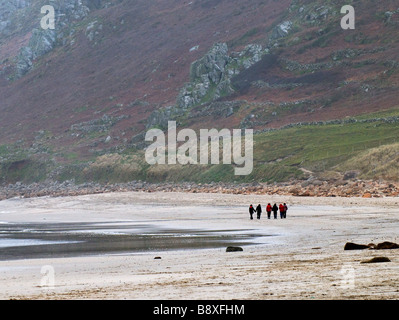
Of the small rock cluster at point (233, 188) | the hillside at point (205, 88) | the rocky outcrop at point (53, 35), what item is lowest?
the small rock cluster at point (233, 188)

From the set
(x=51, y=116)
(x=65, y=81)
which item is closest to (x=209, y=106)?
(x=51, y=116)

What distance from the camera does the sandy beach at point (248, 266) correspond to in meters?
11.5

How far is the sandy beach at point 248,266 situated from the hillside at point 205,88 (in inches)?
892

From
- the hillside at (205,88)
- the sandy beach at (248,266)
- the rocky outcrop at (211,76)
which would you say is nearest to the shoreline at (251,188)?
the hillside at (205,88)

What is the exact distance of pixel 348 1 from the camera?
11519 centimetres

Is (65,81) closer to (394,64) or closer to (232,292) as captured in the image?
(394,64)

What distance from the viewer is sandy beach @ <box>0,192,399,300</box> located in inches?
452

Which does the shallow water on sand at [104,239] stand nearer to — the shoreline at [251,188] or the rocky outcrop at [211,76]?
the shoreline at [251,188]

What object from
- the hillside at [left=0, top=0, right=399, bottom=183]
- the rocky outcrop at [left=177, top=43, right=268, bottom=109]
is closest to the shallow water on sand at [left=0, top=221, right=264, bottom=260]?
the hillside at [left=0, top=0, right=399, bottom=183]

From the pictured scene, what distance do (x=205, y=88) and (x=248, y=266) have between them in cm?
9238

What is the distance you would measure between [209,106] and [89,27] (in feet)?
197

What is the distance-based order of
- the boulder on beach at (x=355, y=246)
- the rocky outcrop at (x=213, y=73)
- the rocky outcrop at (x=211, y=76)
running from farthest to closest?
the rocky outcrop at (x=213, y=73) < the rocky outcrop at (x=211, y=76) < the boulder on beach at (x=355, y=246)

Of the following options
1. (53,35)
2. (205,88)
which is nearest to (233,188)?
(205,88)

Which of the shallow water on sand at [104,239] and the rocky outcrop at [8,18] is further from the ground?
the rocky outcrop at [8,18]
